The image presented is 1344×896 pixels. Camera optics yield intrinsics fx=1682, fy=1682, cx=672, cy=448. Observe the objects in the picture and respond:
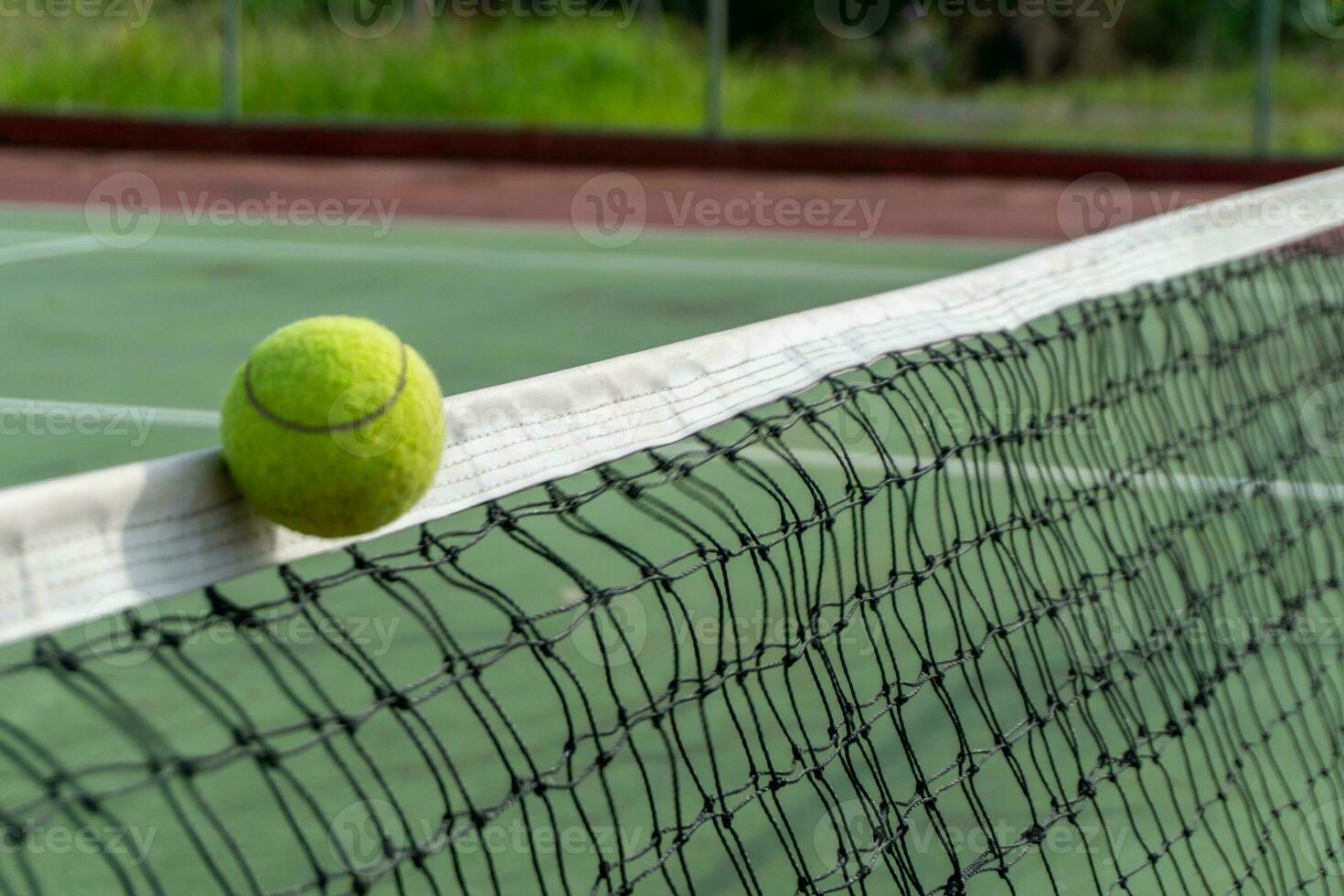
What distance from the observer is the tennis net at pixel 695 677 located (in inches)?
60.2

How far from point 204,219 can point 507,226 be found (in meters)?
1.83

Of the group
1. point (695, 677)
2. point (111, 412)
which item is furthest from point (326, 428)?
point (111, 412)

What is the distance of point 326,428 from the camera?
4.34 feet

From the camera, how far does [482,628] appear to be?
3.55 meters

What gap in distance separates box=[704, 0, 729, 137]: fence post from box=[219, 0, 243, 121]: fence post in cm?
351

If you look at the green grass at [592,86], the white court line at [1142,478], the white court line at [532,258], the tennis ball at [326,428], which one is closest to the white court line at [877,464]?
the white court line at [1142,478]

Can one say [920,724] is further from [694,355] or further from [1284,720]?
[694,355]

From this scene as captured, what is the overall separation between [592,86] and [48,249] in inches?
A: 193

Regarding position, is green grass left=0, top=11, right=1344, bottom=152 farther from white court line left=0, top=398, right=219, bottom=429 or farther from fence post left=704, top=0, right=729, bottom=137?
white court line left=0, top=398, right=219, bottom=429

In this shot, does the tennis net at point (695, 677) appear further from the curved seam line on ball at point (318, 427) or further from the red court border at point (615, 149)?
the red court border at point (615, 149)

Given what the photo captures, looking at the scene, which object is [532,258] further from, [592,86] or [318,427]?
[318,427]

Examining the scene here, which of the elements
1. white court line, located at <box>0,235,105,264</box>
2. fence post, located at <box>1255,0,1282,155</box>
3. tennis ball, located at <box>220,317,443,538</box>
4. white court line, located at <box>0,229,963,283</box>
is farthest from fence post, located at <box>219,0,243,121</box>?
tennis ball, located at <box>220,317,443,538</box>

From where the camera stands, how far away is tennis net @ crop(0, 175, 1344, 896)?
1528mm

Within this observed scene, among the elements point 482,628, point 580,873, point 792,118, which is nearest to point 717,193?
point 792,118
